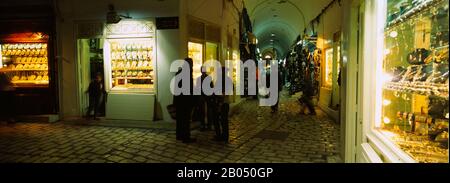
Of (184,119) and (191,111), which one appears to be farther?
(191,111)

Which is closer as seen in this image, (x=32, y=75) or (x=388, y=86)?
(x=388, y=86)

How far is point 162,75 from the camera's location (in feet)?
32.9

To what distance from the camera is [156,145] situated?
25.3 ft

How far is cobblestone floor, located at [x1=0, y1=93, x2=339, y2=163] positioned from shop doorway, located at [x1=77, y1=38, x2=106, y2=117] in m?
1.23

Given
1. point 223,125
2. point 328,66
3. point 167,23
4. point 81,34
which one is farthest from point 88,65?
point 328,66

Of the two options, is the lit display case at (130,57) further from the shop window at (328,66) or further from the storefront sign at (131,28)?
the shop window at (328,66)

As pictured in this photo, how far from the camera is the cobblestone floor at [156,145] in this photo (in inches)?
263

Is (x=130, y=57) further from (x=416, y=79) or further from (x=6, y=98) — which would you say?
(x=416, y=79)

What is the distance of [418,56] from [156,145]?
553cm

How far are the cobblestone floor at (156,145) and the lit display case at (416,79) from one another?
2080 mm

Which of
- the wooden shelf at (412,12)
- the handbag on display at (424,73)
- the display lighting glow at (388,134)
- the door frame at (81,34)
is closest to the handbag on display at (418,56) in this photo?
the handbag on display at (424,73)
